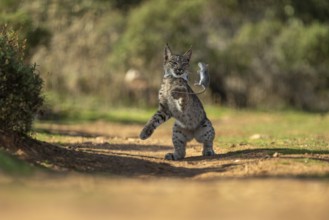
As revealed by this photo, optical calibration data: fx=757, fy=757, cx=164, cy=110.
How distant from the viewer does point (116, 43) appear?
1404 inches

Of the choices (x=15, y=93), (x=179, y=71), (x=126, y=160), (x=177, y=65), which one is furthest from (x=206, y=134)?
(x=15, y=93)

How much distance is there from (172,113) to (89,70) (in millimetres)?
20818

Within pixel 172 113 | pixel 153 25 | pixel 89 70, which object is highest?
pixel 153 25

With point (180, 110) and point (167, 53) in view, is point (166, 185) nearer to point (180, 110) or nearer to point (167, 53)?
point (180, 110)

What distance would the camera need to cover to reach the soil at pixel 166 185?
8.26 meters

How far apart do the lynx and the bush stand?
2.39m

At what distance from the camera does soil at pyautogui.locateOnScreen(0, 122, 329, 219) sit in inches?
325

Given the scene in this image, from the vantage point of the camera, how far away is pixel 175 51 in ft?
113

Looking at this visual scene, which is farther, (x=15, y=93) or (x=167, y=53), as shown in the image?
(x=167, y=53)

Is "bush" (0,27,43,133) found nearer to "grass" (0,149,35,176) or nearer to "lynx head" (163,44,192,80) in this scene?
"grass" (0,149,35,176)

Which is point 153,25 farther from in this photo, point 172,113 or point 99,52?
point 172,113

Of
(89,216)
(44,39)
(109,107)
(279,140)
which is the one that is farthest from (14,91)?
(109,107)

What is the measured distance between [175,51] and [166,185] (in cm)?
2468

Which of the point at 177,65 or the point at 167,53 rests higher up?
the point at 167,53
